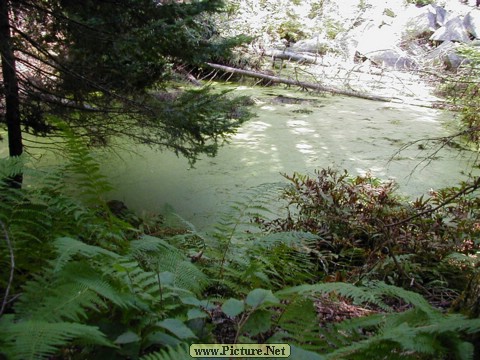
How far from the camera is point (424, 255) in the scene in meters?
2.11

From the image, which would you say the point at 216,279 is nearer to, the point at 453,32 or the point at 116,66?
the point at 116,66

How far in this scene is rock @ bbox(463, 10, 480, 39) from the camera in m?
7.80

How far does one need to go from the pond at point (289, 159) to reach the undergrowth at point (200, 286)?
67cm

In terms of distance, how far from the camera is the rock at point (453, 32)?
759 centimetres

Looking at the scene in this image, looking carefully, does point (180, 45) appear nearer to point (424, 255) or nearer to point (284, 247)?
point (284, 247)

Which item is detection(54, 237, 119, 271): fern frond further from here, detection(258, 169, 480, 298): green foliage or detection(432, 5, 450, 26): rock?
detection(432, 5, 450, 26): rock

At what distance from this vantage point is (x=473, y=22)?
26.1 feet

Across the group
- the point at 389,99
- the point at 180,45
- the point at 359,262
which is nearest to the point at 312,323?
the point at 359,262

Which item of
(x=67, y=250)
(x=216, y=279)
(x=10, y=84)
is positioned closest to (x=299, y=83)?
(x=10, y=84)

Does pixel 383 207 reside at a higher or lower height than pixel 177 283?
lower

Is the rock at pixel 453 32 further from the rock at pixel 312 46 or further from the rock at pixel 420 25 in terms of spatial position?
the rock at pixel 312 46

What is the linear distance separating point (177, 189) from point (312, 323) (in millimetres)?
2364

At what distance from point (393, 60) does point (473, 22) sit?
2164mm

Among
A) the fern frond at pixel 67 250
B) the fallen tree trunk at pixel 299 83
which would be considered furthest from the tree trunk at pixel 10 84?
the fallen tree trunk at pixel 299 83
